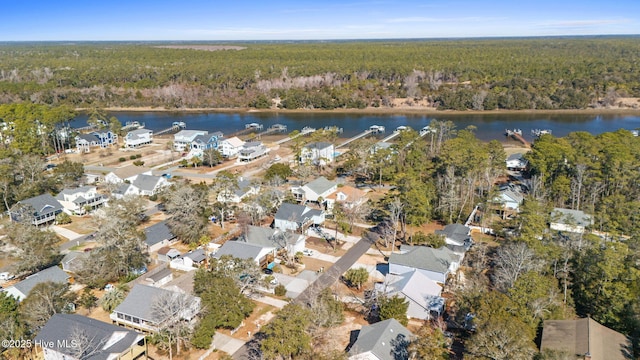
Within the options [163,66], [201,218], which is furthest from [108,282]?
[163,66]

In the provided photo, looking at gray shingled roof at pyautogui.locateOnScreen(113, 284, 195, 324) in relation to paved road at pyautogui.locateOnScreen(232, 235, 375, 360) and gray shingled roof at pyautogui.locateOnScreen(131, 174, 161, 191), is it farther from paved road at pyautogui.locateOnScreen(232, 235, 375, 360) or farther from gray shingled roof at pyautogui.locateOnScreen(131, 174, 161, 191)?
gray shingled roof at pyautogui.locateOnScreen(131, 174, 161, 191)

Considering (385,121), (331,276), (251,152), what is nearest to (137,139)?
(251,152)

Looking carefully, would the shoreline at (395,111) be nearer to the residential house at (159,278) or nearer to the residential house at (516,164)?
the residential house at (516,164)

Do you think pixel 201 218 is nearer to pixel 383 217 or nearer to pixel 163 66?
pixel 383 217

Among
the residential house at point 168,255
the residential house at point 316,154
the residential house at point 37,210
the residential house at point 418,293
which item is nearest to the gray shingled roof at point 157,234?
the residential house at point 168,255

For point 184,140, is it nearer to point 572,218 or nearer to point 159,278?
point 159,278
